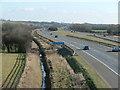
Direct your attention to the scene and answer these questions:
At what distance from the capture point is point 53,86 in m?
26.9

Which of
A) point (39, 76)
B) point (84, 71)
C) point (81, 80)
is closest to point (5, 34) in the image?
point (39, 76)

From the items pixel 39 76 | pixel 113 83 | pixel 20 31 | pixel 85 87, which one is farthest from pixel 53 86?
pixel 20 31

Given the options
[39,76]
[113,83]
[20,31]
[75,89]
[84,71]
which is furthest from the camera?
[20,31]

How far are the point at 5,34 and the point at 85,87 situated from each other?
46.2m

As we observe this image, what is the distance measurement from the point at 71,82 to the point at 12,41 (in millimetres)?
41639

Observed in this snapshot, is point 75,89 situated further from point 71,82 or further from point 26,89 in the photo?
point 26,89

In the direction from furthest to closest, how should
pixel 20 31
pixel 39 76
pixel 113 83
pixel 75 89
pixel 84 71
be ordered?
pixel 20 31 → pixel 39 76 → pixel 84 71 → pixel 113 83 → pixel 75 89

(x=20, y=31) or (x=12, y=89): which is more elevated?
(x=20, y=31)

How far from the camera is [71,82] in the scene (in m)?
27.5

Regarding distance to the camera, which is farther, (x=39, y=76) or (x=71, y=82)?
(x=39, y=76)

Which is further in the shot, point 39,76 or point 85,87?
point 39,76

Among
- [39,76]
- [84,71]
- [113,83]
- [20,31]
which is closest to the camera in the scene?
[113,83]

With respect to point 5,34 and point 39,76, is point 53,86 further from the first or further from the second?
point 5,34

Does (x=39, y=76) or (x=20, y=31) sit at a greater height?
(x=20, y=31)
